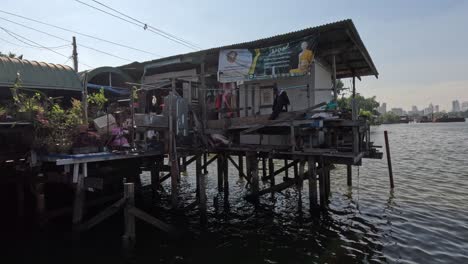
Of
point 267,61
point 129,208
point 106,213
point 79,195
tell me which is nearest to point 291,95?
point 267,61

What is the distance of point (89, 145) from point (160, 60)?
8028 mm

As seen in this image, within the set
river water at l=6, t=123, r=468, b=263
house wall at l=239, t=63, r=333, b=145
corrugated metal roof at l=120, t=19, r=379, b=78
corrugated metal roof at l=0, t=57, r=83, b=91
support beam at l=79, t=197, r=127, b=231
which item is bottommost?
river water at l=6, t=123, r=468, b=263

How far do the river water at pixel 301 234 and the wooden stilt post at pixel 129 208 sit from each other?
0.43 m

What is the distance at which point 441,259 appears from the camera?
862 centimetres

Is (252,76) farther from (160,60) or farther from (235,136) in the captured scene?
(160,60)

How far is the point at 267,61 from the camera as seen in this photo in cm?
1373

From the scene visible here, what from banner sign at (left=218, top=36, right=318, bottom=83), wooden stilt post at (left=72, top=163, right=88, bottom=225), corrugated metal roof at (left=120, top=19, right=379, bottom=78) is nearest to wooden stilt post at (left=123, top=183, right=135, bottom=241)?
wooden stilt post at (left=72, top=163, right=88, bottom=225)

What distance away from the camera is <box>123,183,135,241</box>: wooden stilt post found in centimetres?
887

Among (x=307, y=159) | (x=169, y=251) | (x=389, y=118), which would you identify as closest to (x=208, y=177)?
(x=307, y=159)

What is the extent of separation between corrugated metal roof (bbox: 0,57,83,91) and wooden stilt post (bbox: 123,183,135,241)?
28.0 feet

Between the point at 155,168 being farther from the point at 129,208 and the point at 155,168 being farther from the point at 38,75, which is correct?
the point at 38,75

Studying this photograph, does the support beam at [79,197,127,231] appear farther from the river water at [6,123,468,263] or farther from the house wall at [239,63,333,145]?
the house wall at [239,63,333,145]

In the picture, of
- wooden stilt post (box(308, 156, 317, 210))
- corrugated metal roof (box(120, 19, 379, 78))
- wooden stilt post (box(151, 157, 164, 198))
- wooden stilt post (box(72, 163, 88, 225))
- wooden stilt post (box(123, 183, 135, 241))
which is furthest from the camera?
wooden stilt post (box(151, 157, 164, 198))

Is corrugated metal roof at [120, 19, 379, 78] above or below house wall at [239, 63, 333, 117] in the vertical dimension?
above
